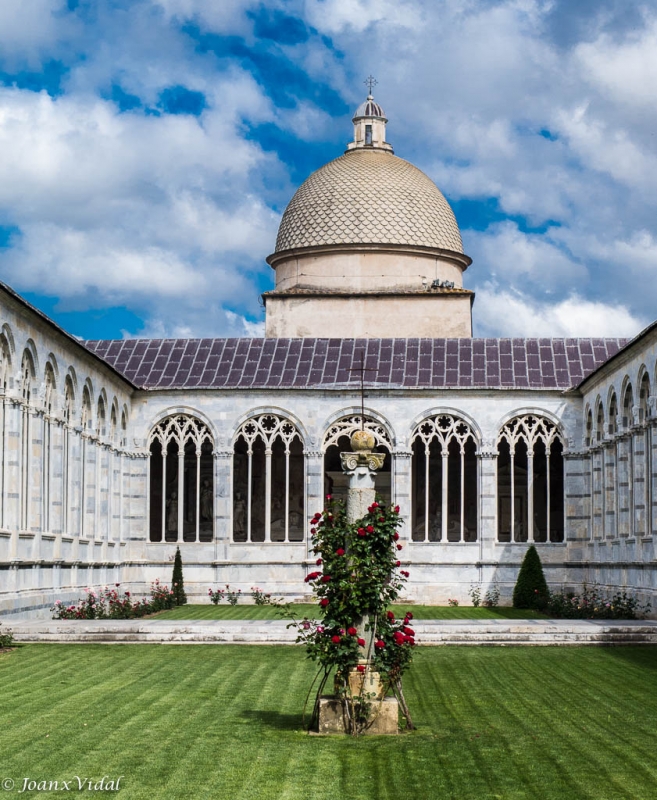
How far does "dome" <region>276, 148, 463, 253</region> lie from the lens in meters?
45.9

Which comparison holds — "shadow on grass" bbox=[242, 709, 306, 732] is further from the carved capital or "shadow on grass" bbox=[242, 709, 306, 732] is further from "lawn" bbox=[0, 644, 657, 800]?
the carved capital

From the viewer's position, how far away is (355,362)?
4072cm

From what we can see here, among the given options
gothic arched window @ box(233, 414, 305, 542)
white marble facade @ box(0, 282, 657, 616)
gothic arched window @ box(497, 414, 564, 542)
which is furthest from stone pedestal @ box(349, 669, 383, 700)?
gothic arched window @ box(233, 414, 305, 542)

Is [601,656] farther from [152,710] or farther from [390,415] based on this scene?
[390,415]

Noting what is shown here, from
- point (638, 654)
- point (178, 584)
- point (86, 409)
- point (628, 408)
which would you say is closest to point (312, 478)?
point (178, 584)

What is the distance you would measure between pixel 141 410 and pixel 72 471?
723 cm

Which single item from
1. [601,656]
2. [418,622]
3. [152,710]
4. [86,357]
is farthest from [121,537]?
[152,710]

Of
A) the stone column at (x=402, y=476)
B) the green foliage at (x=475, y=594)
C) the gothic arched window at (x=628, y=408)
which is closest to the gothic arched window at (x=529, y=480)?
the green foliage at (x=475, y=594)

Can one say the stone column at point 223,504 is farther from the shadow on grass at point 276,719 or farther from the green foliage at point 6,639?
the shadow on grass at point 276,719

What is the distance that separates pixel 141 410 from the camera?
40.3 meters

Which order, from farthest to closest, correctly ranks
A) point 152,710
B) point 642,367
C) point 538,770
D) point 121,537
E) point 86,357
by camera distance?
point 121,537 < point 86,357 < point 642,367 < point 152,710 < point 538,770

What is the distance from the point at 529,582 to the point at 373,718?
77.2ft

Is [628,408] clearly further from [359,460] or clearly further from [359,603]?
[359,603]

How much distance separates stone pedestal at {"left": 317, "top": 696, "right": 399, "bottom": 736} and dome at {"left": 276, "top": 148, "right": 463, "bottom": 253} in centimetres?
3244
